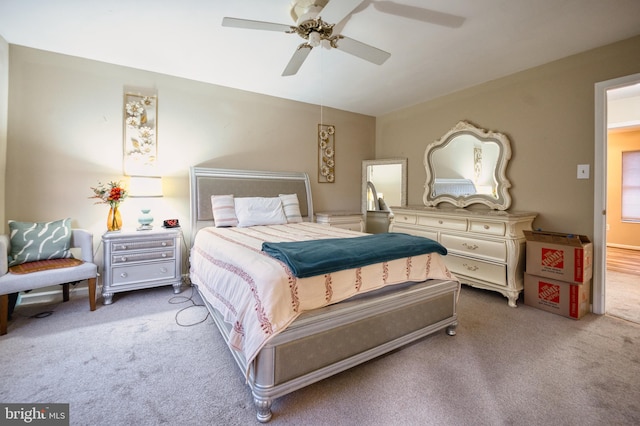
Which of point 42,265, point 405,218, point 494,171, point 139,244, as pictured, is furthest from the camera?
point 405,218

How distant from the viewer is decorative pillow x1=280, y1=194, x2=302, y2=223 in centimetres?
384

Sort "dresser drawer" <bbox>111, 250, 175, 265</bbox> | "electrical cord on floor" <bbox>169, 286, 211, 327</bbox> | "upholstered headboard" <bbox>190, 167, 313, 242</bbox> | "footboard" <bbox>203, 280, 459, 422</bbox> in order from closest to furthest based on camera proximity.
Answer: "footboard" <bbox>203, 280, 459, 422</bbox> → "electrical cord on floor" <bbox>169, 286, 211, 327</bbox> → "dresser drawer" <bbox>111, 250, 175, 265</bbox> → "upholstered headboard" <bbox>190, 167, 313, 242</bbox>

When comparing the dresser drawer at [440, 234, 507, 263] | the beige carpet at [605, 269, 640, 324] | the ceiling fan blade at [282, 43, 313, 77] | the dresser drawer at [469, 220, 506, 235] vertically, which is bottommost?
the beige carpet at [605, 269, 640, 324]

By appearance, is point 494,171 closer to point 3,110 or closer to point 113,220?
point 113,220

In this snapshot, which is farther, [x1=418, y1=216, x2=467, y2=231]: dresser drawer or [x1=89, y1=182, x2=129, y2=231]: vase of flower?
[x1=418, y1=216, x2=467, y2=231]: dresser drawer

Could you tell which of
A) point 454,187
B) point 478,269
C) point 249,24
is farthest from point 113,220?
point 454,187

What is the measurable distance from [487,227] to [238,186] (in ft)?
10.2

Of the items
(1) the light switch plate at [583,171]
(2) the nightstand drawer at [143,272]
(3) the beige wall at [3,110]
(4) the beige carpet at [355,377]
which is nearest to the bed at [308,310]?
(4) the beige carpet at [355,377]

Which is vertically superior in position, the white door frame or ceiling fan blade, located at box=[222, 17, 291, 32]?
ceiling fan blade, located at box=[222, 17, 291, 32]

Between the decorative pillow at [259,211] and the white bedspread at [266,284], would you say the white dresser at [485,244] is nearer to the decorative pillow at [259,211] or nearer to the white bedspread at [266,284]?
the white bedspread at [266,284]

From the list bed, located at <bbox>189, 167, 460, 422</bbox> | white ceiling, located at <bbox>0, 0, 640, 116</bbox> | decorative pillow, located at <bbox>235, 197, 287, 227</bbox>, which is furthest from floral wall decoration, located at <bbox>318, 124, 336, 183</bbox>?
bed, located at <bbox>189, 167, 460, 422</bbox>

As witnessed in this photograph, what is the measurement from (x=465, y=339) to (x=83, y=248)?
12.1 ft

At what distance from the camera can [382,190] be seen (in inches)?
196

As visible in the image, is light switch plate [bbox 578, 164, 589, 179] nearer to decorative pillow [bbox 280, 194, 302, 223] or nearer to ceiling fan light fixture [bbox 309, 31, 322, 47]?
ceiling fan light fixture [bbox 309, 31, 322, 47]
